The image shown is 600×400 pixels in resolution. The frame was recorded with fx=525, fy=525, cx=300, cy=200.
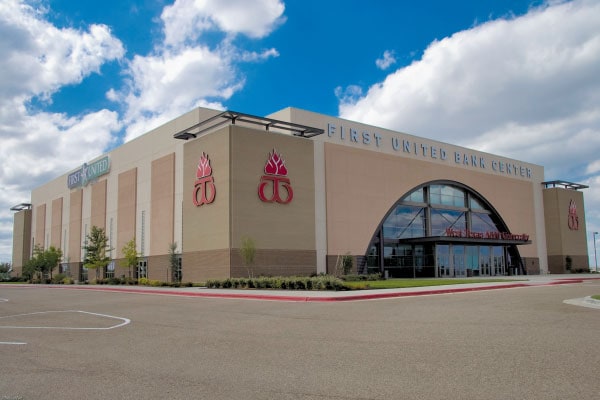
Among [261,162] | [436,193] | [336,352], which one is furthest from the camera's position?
[436,193]

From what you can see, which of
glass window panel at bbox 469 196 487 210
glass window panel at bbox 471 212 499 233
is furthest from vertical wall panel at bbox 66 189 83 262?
glass window panel at bbox 471 212 499 233

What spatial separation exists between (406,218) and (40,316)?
3989cm

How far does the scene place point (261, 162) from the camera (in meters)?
39.7

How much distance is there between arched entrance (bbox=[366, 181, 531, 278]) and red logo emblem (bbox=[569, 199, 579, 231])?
1382cm

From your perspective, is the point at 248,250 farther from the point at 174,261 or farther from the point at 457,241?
the point at 457,241

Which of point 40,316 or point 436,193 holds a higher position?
point 436,193

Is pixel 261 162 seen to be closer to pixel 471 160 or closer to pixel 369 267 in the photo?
pixel 369 267

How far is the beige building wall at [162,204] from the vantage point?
46.4 metres

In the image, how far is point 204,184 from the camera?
134 ft

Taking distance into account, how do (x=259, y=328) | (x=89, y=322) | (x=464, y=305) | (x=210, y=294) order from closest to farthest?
(x=259, y=328) < (x=89, y=322) < (x=464, y=305) < (x=210, y=294)

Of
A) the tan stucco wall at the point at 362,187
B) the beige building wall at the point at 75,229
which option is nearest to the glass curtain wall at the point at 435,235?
the tan stucco wall at the point at 362,187

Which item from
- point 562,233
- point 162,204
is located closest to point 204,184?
point 162,204

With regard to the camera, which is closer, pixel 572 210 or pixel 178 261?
pixel 178 261

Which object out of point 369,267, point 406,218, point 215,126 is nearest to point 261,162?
point 215,126
